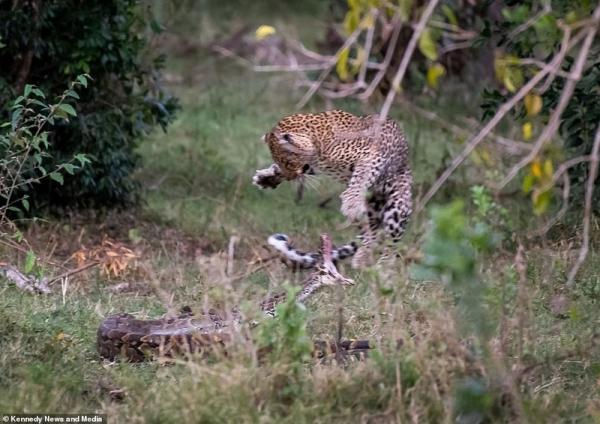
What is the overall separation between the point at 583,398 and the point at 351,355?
114 centimetres

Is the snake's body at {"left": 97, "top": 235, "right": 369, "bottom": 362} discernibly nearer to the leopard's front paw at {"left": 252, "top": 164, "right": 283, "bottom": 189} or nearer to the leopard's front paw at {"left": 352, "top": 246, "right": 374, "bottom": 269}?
the leopard's front paw at {"left": 352, "top": 246, "right": 374, "bottom": 269}

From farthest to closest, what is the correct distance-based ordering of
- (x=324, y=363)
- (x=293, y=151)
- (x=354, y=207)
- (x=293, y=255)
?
(x=293, y=151)
(x=354, y=207)
(x=293, y=255)
(x=324, y=363)

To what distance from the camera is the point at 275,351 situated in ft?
17.4

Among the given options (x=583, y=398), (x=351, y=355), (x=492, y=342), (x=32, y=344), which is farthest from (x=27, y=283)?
(x=583, y=398)

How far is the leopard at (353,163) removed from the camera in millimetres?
8000

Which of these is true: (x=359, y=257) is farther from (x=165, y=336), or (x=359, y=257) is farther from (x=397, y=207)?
(x=165, y=336)

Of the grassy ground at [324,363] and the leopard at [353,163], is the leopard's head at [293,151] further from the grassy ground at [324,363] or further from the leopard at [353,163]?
the grassy ground at [324,363]

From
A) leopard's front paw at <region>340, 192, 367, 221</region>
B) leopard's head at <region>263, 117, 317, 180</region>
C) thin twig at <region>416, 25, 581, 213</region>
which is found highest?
thin twig at <region>416, 25, 581, 213</region>

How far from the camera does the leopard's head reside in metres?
8.02

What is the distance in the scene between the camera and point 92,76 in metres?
9.38

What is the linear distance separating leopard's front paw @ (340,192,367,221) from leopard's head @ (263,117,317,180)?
1.31ft

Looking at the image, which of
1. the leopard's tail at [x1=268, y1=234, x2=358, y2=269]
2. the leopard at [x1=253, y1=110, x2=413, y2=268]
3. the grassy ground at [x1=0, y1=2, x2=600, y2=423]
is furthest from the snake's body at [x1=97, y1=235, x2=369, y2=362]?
the leopard at [x1=253, y1=110, x2=413, y2=268]

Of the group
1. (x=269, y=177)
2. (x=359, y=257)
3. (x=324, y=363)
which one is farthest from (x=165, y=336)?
(x=269, y=177)

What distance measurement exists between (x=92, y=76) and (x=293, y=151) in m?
2.21
